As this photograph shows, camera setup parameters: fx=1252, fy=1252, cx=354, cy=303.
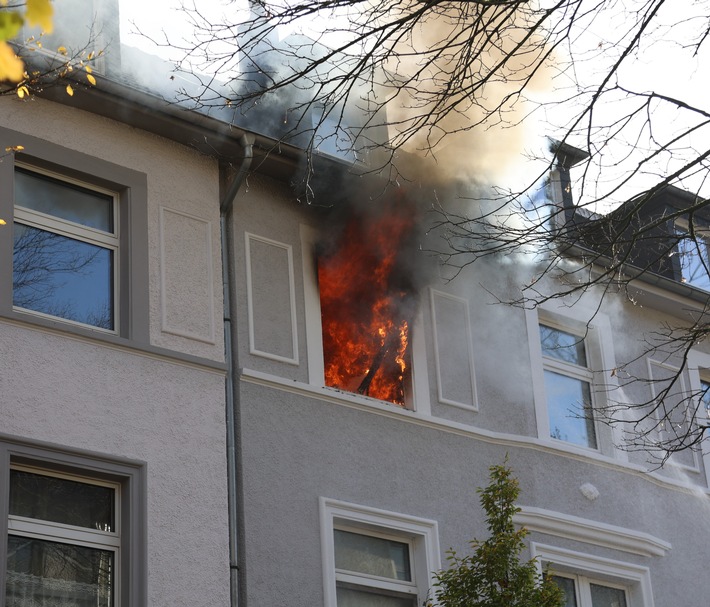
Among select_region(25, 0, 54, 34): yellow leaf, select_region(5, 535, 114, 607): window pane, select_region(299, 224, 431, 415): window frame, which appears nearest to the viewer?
select_region(25, 0, 54, 34): yellow leaf

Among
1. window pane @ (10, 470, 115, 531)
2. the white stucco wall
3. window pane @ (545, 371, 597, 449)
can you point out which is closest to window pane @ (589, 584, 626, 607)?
window pane @ (545, 371, 597, 449)

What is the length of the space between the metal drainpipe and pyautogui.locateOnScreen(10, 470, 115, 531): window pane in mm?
1035

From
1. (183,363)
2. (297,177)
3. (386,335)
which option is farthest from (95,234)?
(386,335)

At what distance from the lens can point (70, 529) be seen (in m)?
9.38

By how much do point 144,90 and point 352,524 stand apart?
4.27 m

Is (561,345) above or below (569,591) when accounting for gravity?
above

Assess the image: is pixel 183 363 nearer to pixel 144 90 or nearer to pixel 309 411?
pixel 309 411

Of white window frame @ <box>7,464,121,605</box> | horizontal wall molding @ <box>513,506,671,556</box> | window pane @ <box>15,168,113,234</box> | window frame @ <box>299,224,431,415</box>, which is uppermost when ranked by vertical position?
window pane @ <box>15,168,113,234</box>

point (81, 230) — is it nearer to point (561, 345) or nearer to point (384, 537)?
point (384, 537)

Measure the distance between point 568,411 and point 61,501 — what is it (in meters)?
6.60

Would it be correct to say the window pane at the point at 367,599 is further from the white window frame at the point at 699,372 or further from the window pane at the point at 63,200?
the white window frame at the point at 699,372

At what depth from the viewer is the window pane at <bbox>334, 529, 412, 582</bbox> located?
11133 millimetres

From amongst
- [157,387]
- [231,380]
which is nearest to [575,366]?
[231,380]

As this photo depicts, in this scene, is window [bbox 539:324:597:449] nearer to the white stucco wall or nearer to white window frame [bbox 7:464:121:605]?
the white stucco wall
